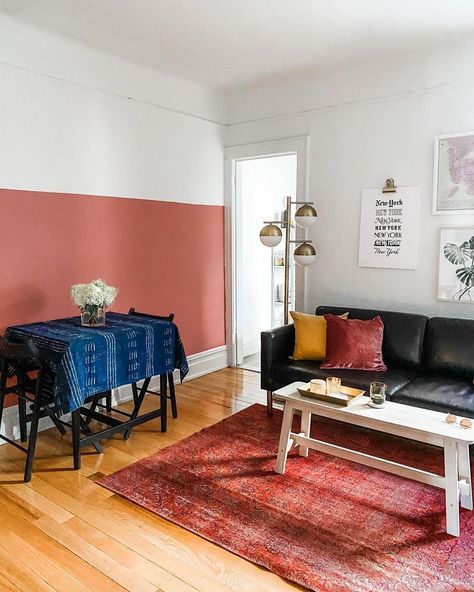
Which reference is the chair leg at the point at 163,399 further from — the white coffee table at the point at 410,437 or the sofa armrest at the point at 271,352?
the white coffee table at the point at 410,437

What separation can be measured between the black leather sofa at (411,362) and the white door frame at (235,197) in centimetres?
101

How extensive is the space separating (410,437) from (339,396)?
0.43 meters

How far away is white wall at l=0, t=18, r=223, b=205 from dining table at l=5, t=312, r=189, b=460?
1.05 m

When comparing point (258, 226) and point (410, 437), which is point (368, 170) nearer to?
point (258, 226)

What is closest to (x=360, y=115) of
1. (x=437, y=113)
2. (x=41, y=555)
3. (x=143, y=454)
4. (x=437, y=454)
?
(x=437, y=113)

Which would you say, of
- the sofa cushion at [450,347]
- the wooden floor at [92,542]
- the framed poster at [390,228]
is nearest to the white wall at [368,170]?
the framed poster at [390,228]

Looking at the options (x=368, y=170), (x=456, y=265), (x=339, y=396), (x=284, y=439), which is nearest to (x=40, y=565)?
(x=284, y=439)

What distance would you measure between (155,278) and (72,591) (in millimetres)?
2724

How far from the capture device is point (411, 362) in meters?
3.65

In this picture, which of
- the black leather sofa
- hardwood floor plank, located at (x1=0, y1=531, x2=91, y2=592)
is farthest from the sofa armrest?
hardwood floor plank, located at (x1=0, y1=531, x2=91, y2=592)

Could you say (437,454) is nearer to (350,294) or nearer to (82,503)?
(350,294)

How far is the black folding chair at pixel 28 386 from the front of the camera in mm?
2855

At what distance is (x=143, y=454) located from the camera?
10.5 feet

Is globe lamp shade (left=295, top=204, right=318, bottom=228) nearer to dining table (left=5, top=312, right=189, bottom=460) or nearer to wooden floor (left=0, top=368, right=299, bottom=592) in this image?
dining table (left=5, top=312, right=189, bottom=460)
